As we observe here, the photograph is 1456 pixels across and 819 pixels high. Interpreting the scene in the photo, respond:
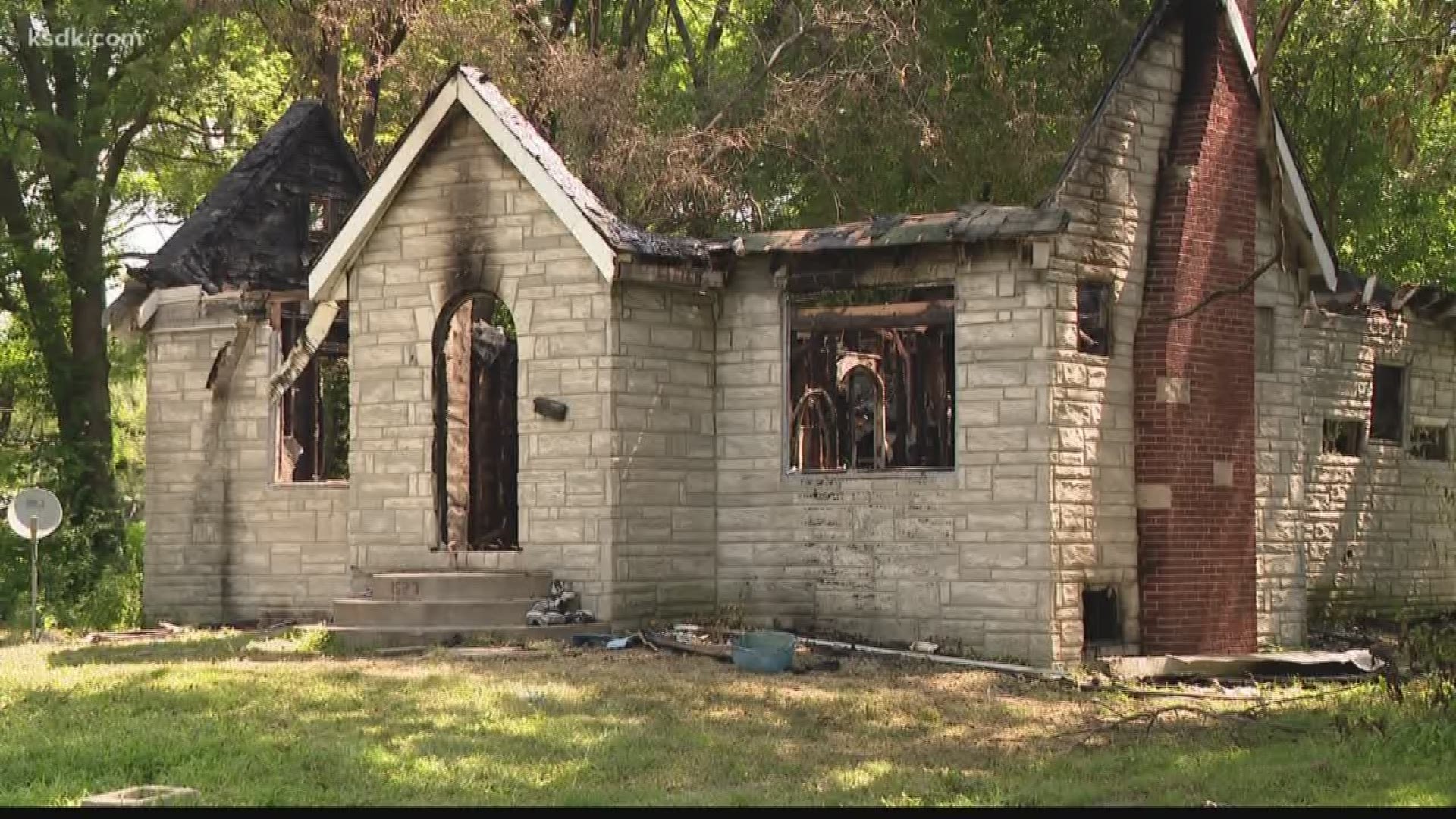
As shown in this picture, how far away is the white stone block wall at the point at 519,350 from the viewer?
19.6 metres

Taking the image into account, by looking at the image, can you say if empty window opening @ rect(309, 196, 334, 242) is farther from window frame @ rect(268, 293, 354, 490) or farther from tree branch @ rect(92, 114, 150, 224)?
tree branch @ rect(92, 114, 150, 224)

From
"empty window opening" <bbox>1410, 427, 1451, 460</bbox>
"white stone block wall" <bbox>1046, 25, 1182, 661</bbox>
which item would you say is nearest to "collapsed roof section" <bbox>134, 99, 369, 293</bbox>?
"white stone block wall" <bbox>1046, 25, 1182, 661</bbox>

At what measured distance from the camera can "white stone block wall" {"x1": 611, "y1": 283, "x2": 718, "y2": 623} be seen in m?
19.5

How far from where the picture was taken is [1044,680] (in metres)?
17.8

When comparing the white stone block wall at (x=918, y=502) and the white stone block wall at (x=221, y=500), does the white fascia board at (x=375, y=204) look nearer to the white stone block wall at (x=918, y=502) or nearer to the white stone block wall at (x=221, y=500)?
the white stone block wall at (x=221, y=500)

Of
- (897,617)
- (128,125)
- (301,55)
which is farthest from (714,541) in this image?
(128,125)

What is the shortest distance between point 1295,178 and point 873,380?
26.9ft

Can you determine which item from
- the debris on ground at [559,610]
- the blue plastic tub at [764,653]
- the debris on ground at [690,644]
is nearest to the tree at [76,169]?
the debris on ground at [559,610]

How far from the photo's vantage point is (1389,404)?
25.0 metres

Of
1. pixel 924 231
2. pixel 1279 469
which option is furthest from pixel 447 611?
pixel 1279 469

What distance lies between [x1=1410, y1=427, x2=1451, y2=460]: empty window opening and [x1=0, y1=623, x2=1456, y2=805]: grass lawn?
30.8 ft

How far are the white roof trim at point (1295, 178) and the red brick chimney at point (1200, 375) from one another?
0.11m

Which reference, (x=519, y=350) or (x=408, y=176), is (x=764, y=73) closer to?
(x=408, y=176)

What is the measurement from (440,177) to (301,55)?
10198 mm
